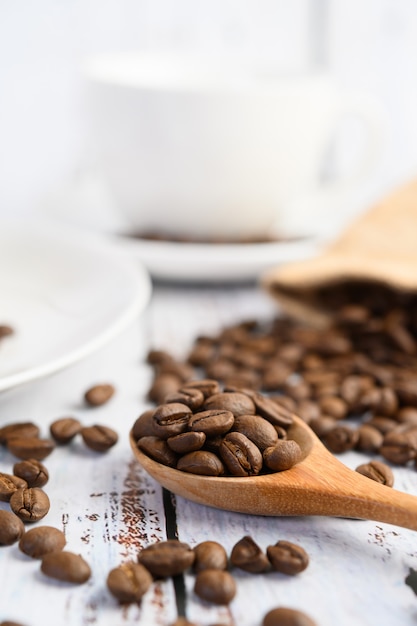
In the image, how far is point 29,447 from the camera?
0.89 meters

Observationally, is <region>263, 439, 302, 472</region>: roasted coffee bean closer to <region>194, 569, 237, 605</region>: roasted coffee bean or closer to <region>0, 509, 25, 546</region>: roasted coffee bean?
<region>194, 569, 237, 605</region>: roasted coffee bean

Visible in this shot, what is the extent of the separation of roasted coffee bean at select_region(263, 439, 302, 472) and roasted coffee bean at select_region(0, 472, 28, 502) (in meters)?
0.26

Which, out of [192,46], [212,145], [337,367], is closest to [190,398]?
[337,367]

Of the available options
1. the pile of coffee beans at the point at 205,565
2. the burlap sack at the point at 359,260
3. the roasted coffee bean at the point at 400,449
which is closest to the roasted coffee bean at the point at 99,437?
the pile of coffee beans at the point at 205,565

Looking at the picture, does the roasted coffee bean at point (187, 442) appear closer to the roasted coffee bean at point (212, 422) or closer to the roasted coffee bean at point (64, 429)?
the roasted coffee bean at point (212, 422)

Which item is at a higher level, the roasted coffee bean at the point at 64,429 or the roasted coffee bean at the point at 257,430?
the roasted coffee bean at the point at 257,430

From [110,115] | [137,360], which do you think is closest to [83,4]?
[110,115]

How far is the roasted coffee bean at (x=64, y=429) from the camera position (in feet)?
3.11

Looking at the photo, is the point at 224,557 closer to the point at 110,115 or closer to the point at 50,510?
the point at 50,510

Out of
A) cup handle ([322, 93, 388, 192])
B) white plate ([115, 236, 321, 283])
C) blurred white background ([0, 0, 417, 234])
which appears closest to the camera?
white plate ([115, 236, 321, 283])

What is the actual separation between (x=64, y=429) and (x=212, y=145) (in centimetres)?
82

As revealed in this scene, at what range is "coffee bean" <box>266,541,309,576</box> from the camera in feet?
2.31

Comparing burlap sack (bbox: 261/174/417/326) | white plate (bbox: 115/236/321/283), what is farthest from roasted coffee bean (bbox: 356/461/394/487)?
white plate (bbox: 115/236/321/283)

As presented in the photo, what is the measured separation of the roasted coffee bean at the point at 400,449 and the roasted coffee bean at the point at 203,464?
0.25 m
